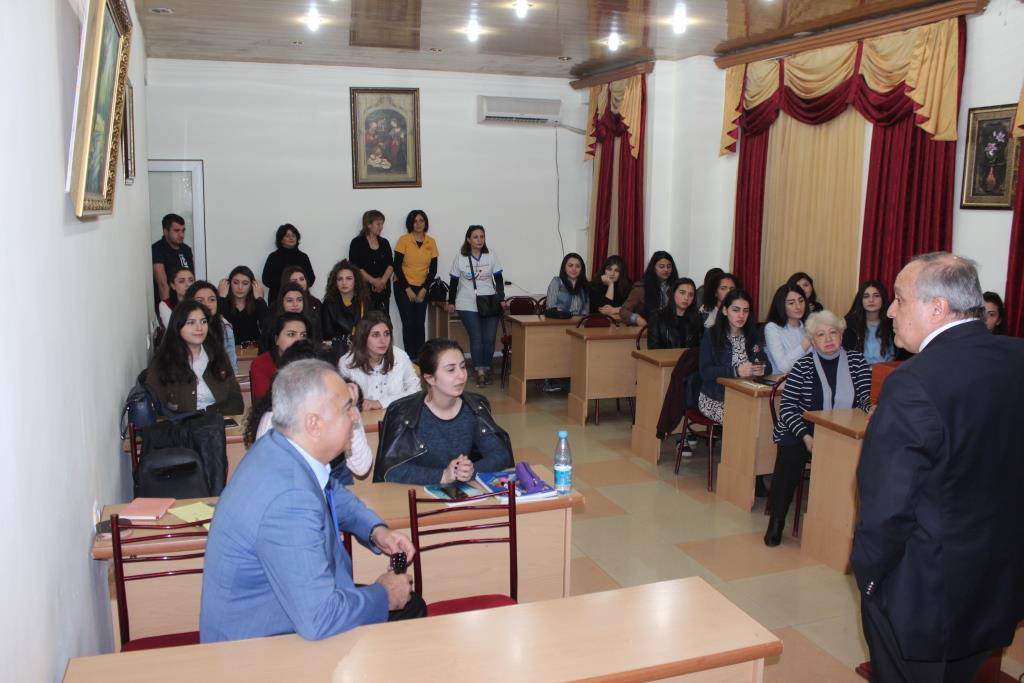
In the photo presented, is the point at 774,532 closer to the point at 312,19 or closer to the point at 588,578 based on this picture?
the point at 588,578

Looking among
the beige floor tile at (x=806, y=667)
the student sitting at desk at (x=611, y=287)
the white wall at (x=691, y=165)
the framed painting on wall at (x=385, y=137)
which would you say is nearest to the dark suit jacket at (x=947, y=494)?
the beige floor tile at (x=806, y=667)

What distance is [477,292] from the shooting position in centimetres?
894

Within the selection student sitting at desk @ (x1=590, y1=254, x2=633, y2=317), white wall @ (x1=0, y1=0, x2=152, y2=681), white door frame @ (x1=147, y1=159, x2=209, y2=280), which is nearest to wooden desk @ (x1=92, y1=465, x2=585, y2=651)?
white wall @ (x1=0, y1=0, x2=152, y2=681)

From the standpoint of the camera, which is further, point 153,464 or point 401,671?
point 153,464

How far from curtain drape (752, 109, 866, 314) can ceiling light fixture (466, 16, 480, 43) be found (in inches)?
117

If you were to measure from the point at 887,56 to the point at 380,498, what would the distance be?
17.7 ft

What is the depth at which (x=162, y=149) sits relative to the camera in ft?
29.5

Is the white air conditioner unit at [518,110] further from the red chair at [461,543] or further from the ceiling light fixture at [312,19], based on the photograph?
the red chair at [461,543]

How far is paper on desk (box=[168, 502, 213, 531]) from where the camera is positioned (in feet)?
10.1

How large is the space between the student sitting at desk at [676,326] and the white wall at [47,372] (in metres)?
4.60

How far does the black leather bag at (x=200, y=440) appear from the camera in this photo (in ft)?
12.8

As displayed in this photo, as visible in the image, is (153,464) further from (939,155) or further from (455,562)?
(939,155)


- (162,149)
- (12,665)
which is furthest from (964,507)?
(162,149)

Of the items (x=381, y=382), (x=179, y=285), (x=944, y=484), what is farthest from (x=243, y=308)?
(x=944, y=484)
